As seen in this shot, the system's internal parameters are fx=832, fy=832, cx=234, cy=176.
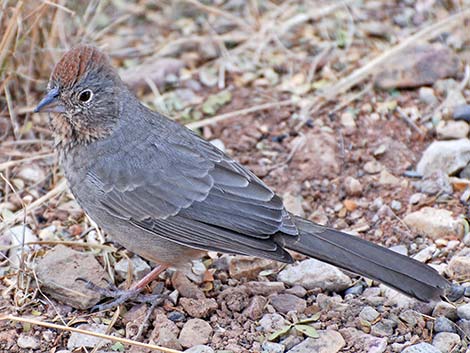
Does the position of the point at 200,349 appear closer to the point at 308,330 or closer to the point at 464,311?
the point at 308,330

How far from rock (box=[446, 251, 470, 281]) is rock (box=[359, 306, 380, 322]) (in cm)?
55

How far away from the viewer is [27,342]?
4.61 metres

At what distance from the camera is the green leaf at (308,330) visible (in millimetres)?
4578

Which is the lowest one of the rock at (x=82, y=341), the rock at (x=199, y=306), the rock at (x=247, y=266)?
the rock at (x=82, y=341)

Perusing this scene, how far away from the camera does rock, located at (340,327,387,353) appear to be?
174 inches

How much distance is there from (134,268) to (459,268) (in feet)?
6.64

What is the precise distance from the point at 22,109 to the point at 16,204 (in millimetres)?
1026

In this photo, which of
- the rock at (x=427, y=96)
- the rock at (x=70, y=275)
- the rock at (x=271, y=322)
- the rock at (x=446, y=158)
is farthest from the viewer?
the rock at (x=427, y=96)

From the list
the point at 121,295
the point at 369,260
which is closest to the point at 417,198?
the point at 369,260

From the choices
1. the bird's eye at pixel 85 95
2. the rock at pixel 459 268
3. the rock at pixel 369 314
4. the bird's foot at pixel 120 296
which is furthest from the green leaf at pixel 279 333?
the bird's eye at pixel 85 95

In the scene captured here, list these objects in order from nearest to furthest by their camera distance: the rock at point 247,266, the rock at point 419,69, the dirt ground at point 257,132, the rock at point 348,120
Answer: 1. the dirt ground at point 257,132
2. the rock at point 247,266
3. the rock at point 348,120
4. the rock at point 419,69

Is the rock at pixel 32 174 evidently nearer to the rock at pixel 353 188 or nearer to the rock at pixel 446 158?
the rock at pixel 353 188

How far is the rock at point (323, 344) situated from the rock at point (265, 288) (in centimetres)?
52

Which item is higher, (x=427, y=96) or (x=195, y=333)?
(x=427, y=96)
